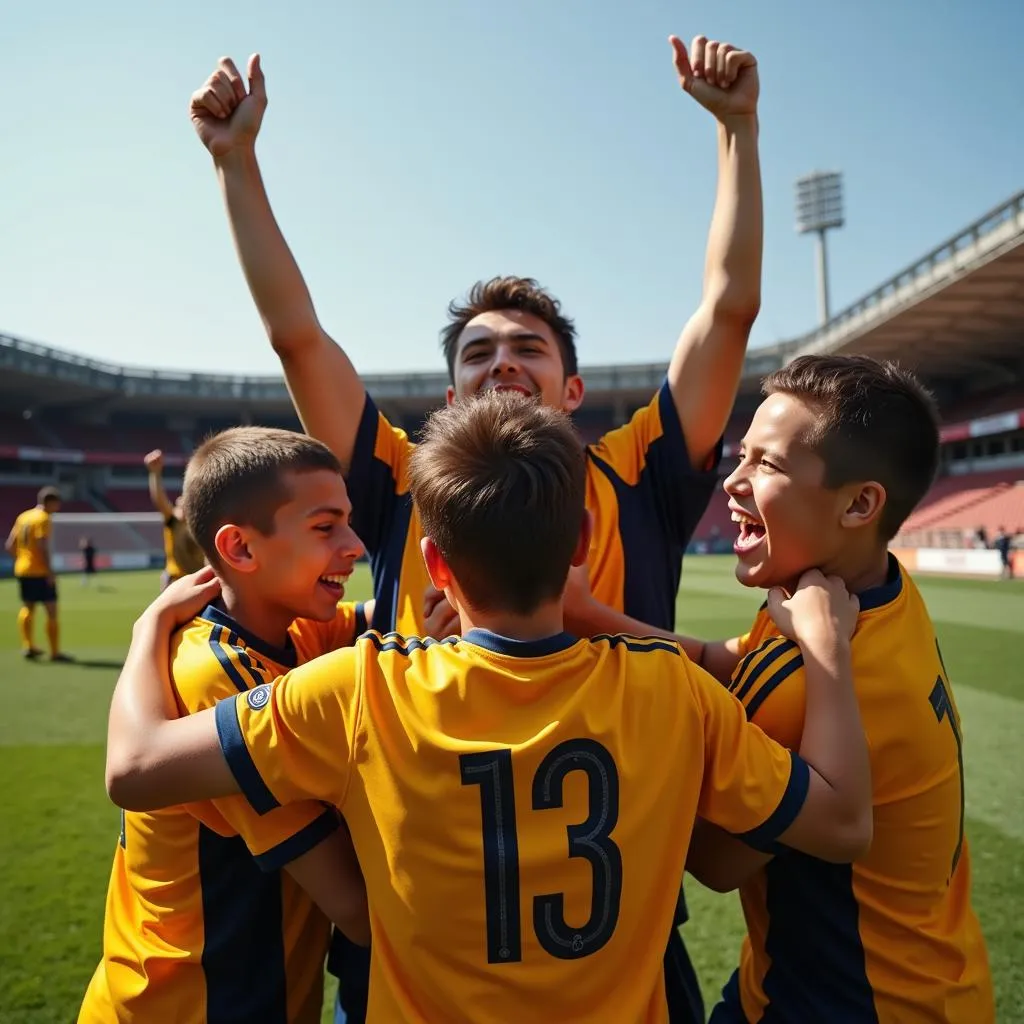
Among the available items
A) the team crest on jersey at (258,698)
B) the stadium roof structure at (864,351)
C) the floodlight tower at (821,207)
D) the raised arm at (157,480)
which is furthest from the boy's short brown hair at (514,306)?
the floodlight tower at (821,207)

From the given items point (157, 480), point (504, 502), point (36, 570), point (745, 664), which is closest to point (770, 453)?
point (745, 664)

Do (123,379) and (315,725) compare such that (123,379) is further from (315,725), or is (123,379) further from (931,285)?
(315,725)

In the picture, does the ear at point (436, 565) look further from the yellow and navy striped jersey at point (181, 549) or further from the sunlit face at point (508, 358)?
the yellow and navy striped jersey at point (181, 549)

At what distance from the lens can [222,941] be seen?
1548 mm

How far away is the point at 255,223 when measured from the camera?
180 cm

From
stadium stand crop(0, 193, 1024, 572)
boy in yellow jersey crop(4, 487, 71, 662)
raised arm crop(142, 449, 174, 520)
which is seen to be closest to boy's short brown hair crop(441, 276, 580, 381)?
raised arm crop(142, 449, 174, 520)

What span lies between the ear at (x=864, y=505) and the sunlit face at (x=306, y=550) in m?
1.14

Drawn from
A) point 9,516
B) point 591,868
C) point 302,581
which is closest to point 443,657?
point 591,868

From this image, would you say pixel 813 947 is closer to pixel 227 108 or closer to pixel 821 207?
pixel 227 108

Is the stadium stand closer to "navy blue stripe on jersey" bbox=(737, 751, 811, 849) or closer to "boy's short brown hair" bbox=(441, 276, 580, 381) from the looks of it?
"boy's short brown hair" bbox=(441, 276, 580, 381)

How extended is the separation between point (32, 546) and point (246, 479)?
9446 millimetres

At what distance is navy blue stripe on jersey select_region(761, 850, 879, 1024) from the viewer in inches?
57.7

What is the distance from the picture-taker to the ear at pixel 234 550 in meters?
1.79

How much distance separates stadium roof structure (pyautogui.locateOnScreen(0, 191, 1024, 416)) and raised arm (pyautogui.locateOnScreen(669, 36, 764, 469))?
22558 millimetres
